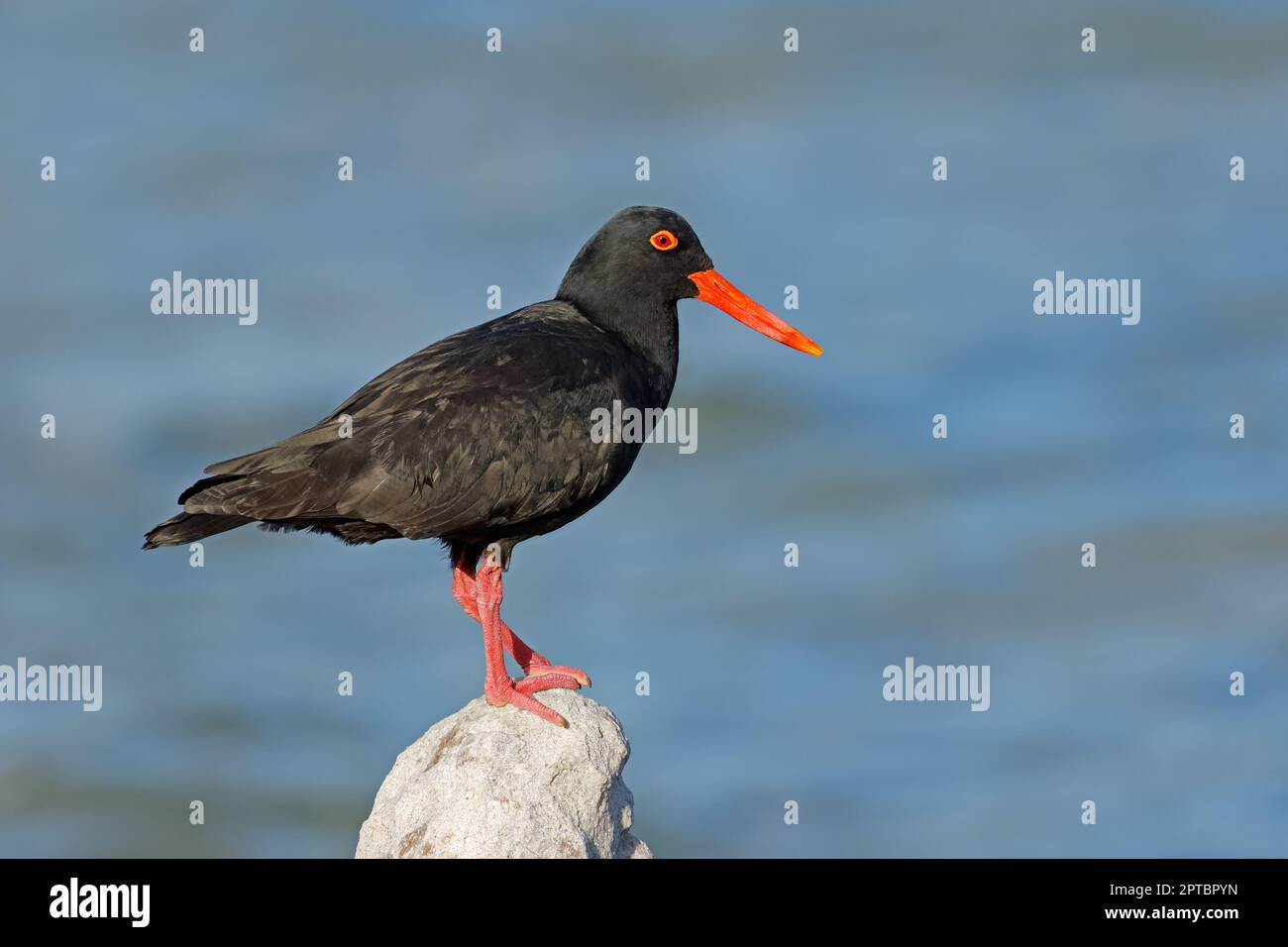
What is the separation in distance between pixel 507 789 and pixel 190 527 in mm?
2606

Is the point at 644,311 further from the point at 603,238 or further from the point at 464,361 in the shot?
the point at 464,361

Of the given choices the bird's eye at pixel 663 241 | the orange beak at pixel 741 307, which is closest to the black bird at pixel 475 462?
the bird's eye at pixel 663 241

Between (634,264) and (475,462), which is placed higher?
(634,264)

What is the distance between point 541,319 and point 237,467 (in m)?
2.38

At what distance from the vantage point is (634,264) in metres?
14.0

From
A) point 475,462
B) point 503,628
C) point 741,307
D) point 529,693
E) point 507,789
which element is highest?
point 741,307

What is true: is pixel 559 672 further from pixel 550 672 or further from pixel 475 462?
pixel 475 462

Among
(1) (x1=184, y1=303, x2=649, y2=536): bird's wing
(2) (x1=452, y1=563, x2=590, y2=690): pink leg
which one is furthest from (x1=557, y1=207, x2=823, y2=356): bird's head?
(2) (x1=452, y1=563, x2=590, y2=690): pink leg

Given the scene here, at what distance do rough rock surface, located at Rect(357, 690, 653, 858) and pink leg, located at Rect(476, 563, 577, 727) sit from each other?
2.7 inches

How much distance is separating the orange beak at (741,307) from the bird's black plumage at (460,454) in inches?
47.7

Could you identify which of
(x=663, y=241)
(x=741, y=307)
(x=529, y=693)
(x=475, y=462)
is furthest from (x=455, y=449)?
(x=741, y=307)

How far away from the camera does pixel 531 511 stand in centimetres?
1287

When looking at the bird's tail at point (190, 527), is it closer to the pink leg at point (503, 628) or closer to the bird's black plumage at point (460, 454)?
the bird's black plumage at point (460, 454)
